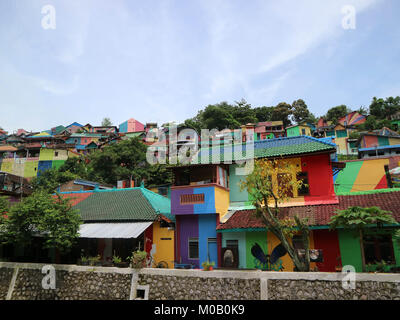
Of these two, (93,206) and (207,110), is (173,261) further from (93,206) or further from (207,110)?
(207,110)

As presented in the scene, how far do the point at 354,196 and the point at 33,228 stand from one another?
1731 cm

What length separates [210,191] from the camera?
15102 mm

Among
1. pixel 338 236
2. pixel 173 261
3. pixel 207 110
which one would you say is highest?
pixel 207 110

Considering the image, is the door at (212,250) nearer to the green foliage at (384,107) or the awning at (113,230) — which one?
the awning at (113,230)

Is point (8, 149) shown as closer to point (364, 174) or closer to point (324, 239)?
point (364, 174)

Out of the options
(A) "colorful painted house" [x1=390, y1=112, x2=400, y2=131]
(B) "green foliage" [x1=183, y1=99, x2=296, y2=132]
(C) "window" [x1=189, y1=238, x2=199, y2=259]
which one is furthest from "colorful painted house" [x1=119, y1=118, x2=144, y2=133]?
(C) "window" [x1=189, y1=238, x2=199, y2=259]

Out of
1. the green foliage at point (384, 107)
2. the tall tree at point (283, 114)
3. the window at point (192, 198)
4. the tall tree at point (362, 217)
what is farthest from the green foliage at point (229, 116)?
the tall tree at point (362, 217)

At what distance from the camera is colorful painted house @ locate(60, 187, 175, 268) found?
51.3ft

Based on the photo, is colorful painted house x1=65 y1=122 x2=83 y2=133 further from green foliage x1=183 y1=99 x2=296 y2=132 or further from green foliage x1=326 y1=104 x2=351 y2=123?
green foliage x1=326 y1=104 x2=351 y2=123

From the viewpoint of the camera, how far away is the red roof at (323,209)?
13.0m

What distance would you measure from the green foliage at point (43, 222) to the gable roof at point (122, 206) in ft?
10.1

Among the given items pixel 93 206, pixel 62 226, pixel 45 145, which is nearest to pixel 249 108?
pixel 45 145

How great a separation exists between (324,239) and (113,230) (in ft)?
36.4

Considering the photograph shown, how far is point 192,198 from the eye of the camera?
15.5m
